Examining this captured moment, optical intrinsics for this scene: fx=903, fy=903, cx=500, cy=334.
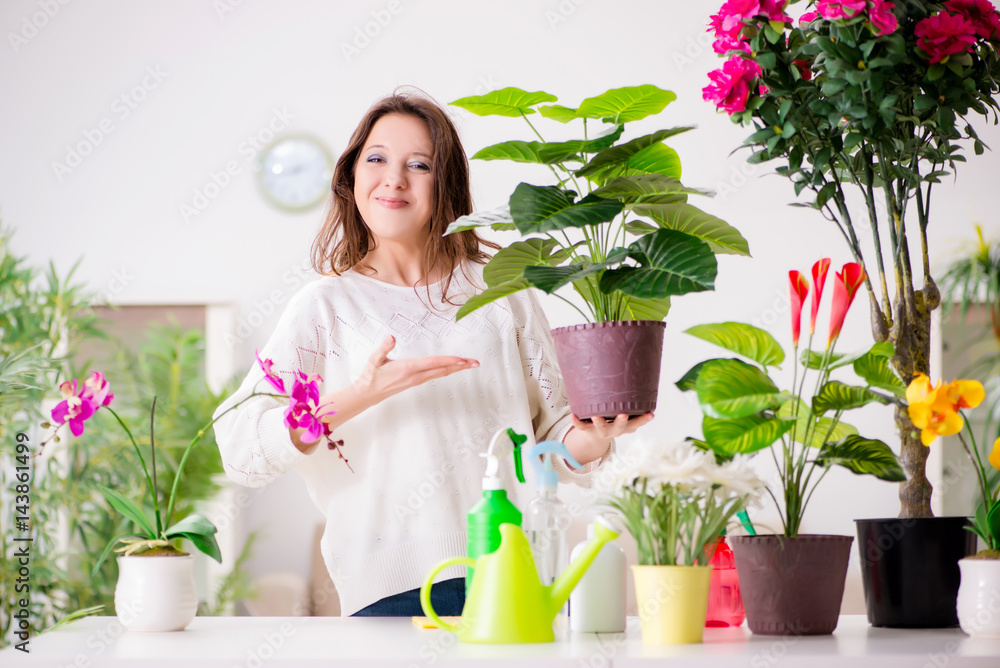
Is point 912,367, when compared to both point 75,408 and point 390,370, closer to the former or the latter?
point 390,370

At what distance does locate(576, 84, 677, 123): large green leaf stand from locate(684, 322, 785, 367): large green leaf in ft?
1.04

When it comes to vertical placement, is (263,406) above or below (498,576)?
above

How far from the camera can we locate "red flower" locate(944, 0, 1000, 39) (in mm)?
1193

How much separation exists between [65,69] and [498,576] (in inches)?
144

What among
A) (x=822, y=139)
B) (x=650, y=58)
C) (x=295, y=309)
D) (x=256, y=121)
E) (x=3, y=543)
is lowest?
(x=3, y=543)

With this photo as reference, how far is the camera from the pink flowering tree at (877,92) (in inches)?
46.4

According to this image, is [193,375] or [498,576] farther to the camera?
[193,375]

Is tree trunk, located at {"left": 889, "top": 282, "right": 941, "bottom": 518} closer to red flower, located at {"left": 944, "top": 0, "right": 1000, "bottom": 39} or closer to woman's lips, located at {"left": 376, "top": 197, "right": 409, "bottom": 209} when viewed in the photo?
red flower, located at {"left": 944, "top": 0, "right": 1000, "bottom": 39}

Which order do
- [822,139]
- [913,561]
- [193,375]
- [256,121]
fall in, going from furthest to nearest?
[256,121]
[193,375]
[822,139]
[913,561]

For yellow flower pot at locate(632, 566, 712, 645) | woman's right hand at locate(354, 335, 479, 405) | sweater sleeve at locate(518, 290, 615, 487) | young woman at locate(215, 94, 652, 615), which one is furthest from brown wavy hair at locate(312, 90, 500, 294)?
yellow flower pot at locate(632, 566, 712, 645)

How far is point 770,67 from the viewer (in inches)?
48.1

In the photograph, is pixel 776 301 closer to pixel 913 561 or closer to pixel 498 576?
pixel 913 561

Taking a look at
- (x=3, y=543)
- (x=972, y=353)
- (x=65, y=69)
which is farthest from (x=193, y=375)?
(x=972, y=353)

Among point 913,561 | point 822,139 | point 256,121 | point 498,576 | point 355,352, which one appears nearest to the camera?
point 498,576
